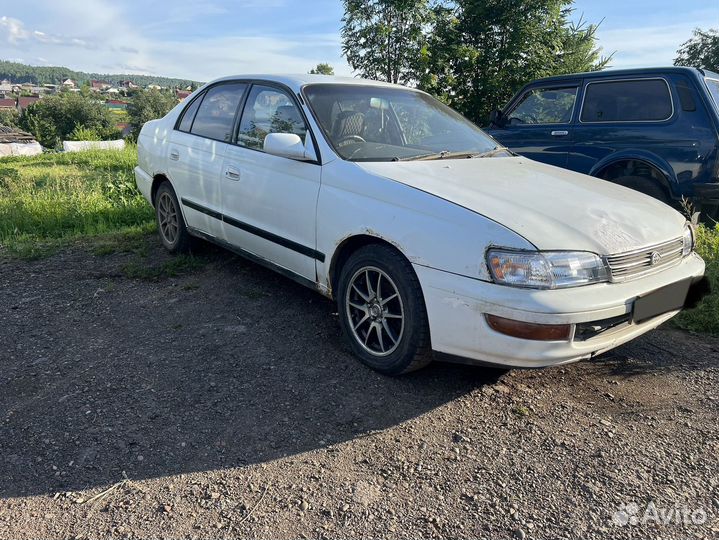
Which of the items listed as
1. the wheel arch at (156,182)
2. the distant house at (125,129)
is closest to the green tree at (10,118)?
the distant house at (125,129)

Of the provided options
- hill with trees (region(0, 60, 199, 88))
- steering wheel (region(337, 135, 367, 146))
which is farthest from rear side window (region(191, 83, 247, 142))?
hill with trees (region(0, 60, 199, 88))

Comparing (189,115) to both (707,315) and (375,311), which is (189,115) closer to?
(375,311)

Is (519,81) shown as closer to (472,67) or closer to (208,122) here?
(472,67)

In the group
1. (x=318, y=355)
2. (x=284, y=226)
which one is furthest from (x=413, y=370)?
(x=284, y=226)

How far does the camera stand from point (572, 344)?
2523 mm

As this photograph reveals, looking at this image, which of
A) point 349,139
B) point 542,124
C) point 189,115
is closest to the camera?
point 349,139

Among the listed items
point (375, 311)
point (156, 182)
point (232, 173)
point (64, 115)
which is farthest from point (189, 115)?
point (64, 115)

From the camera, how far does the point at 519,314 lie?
8.09ft

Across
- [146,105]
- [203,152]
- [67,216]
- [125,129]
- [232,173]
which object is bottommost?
[67,216]

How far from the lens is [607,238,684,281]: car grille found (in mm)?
2639

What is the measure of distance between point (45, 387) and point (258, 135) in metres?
2.12

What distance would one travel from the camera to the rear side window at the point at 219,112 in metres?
4.29

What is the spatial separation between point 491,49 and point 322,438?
9.57 m

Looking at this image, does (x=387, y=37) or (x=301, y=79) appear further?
(x=387, y=37)
